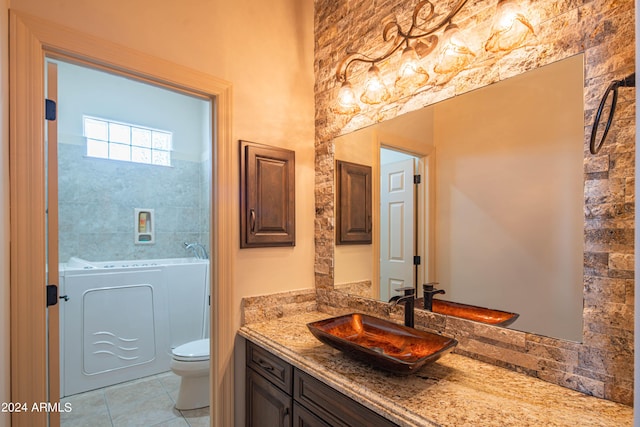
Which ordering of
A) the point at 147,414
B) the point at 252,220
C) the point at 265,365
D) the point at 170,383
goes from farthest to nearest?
the point at 170,383
the point at 147,414
the point at 252,220
the point at 265,365

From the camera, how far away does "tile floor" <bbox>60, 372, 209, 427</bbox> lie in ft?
7.43

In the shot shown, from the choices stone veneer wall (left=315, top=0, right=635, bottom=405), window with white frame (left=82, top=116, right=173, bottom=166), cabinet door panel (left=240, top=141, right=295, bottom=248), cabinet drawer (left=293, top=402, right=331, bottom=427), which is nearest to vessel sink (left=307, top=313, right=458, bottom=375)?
stone veneer wall (left=315, top=0, right=635, bottom=405)

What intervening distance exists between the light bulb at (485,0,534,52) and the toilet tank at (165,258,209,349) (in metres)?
3.19

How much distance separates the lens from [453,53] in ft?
4.60

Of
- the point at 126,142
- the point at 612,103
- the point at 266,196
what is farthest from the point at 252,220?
the point at 126,142

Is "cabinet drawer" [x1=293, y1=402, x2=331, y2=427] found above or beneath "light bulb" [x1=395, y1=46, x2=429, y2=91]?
beneath

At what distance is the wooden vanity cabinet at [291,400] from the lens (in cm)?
112

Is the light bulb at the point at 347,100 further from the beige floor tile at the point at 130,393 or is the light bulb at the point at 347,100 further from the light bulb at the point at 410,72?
the beige floor tile at the point at 130,393

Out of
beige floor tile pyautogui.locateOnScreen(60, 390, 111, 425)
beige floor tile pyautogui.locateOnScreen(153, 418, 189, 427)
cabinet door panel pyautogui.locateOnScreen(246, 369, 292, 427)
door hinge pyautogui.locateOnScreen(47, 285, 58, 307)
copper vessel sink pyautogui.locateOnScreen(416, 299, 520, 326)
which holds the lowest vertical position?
beige floor tile pyautogui.locateOnScreen(153, 418, 189, 427)

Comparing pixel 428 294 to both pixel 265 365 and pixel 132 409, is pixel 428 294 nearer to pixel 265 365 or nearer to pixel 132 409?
pixel 265 365

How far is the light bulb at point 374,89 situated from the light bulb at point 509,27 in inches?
22.2

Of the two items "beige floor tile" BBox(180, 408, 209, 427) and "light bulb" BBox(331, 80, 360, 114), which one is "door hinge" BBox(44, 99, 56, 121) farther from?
"beige floor tile" BBox(180, 408, 209, 427)

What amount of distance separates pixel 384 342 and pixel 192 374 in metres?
1.71

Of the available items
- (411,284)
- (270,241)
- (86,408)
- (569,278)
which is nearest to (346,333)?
(411,284)
